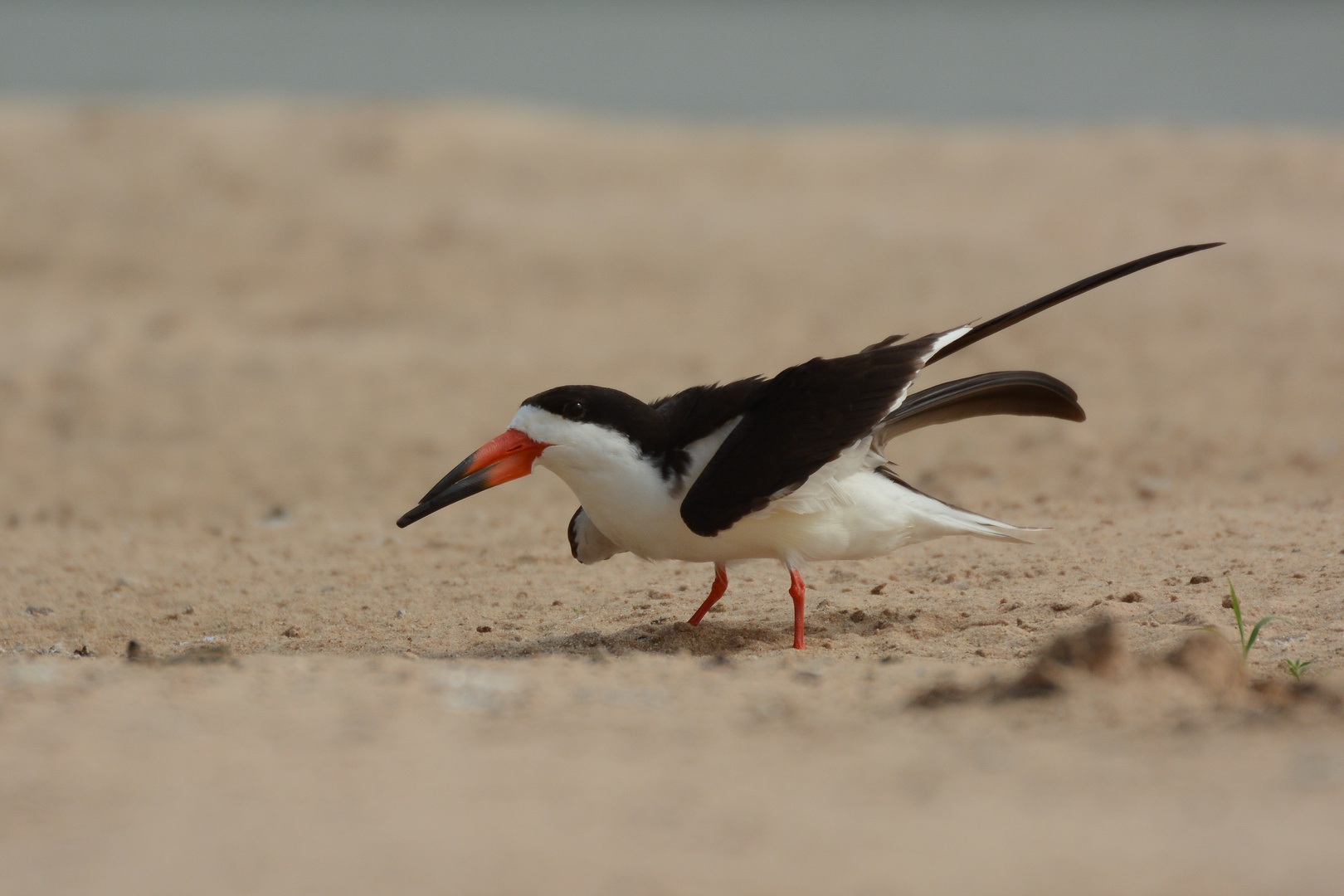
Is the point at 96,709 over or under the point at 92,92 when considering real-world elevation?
under

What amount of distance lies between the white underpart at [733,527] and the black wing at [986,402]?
9.5 inches

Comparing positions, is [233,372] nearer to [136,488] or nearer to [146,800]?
[136,488]

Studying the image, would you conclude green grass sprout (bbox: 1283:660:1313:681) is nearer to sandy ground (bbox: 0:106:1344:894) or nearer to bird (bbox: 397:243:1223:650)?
sandy ground (bbox: 0:106:1344:894)

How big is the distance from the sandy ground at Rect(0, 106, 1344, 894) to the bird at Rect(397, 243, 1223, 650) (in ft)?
1.20

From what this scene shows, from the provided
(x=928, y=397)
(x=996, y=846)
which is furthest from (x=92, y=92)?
(x=996, y=846)

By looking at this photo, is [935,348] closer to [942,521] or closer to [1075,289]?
[1075,289]

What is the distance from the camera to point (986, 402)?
4461 mm

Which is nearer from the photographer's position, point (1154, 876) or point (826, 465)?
point (1154, 876)

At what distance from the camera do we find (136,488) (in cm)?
772

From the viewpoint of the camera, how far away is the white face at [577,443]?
4059mm

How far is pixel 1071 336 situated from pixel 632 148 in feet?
18.6

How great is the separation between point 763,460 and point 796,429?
0.14 meters

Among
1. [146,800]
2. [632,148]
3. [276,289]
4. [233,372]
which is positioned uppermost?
[632,148]

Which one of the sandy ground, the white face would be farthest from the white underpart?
the sandy ground
